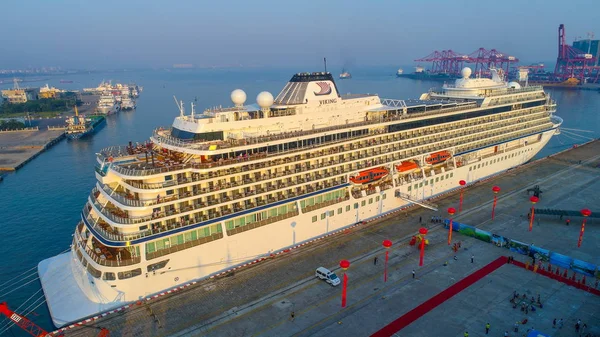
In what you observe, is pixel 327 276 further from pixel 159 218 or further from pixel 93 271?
pixel 93 271

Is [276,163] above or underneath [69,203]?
above

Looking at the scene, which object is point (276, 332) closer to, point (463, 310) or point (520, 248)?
point (463, 310)

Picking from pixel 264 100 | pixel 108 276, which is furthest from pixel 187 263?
pixel 264 100

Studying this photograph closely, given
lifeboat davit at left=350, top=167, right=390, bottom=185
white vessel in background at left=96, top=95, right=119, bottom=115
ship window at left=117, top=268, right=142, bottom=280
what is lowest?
ship window at left=117, top=268, right=142, bottom=280

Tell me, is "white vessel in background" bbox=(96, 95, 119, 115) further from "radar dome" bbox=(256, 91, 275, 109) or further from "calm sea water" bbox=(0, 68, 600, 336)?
Answer: "radar dome" bbox=(256, 91, 275, 109)

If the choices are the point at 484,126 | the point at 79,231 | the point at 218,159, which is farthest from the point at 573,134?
the point at 79,231

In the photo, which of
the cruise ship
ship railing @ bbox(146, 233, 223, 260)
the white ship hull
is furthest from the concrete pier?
ship railing @ bbox(146, 233, 223, 260)
